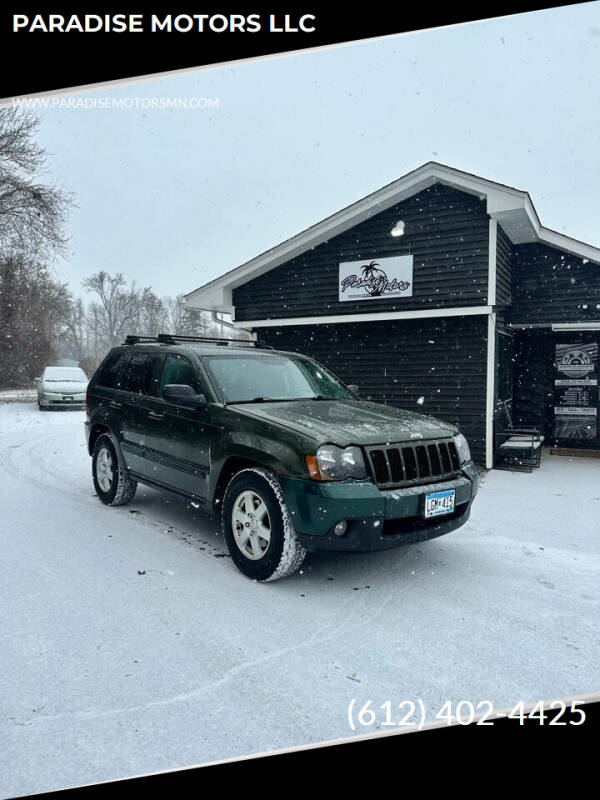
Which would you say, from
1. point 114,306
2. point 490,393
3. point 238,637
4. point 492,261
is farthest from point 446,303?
point 114,306

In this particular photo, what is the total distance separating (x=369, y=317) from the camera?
10156 mm

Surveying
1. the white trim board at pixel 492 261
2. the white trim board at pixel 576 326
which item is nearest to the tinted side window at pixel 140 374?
the white trim board at pixel 492 261

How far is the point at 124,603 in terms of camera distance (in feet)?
11.7

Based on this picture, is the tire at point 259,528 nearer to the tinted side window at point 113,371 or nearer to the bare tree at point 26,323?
the tinted side window at point 113,371

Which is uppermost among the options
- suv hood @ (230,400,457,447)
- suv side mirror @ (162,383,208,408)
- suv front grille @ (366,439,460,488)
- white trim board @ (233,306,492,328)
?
white trim board @ (233,306,492,328)

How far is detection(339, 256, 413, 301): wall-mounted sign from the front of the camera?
9.85 m

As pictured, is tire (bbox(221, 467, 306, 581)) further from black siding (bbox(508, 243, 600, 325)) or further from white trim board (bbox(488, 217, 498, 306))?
black siding (bbox(508, 243, 600, 325))

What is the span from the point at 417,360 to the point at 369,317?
3.89 ft

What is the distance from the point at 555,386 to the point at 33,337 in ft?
101

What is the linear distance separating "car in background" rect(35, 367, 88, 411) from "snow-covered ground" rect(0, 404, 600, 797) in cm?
1393

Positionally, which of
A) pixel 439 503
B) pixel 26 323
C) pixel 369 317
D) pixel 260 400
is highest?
pixel 26 323

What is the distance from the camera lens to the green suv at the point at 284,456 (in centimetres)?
364

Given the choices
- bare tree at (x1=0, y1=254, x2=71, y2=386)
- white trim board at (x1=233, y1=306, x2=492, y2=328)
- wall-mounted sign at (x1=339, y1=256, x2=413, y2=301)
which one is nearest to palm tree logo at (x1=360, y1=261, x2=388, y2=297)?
wall-mounted sign at (x1=339, y1=256, x2=413, y2=301)

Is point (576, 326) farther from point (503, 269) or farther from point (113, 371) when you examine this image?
point (113, 371)
